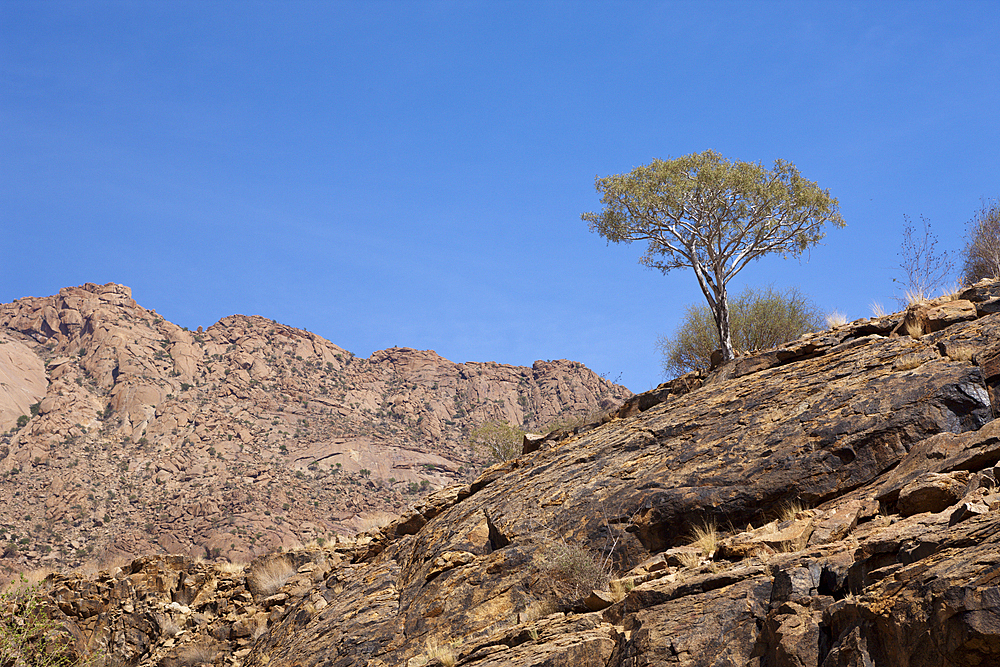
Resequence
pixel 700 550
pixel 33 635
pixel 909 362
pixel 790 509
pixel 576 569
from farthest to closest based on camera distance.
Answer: pixel 33 635
pixel 909 362
pixel 576 569
pixel 790 509
pixel 700 550

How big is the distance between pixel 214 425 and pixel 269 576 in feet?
209

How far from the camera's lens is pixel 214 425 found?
7769 centimetres

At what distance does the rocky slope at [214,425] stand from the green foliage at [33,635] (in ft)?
96.6

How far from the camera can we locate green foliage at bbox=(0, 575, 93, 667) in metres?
17.4

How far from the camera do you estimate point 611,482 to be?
13016 millimetres

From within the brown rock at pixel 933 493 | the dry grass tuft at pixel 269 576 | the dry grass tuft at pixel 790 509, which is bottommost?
the brown rock at pixel 933 493

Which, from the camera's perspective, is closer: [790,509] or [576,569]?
[790,509]

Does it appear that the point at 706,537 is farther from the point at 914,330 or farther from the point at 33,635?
the point at 33,635

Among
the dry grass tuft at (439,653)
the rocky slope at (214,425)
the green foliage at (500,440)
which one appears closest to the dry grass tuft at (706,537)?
the dry grass tuft at (439,653)

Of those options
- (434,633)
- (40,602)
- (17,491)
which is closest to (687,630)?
(434,633)

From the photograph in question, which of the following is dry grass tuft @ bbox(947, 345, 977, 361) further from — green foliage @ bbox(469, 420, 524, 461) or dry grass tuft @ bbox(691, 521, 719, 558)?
green foliage @ bbox(469, 420, 524, 461)

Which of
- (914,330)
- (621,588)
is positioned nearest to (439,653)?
(621,588)

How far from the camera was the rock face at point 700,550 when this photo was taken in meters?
6.36

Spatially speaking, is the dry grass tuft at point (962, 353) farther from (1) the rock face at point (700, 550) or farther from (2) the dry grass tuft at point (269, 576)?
(2) the dry grass tuft at point (269, 576)
